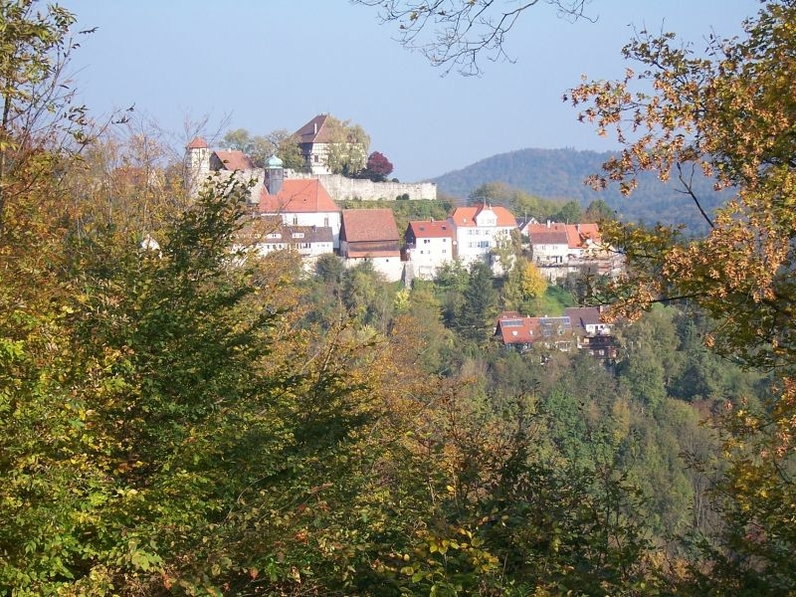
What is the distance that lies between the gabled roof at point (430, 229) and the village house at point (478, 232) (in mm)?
1110

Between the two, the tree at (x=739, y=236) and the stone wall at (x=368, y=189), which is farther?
the stone wall at (x=368, y=189)

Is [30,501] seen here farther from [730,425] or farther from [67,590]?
[730,425]

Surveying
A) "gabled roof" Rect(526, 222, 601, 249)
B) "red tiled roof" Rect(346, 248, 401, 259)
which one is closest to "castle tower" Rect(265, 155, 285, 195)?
"red tiled roof" Rect(346, 248, 401, 259)

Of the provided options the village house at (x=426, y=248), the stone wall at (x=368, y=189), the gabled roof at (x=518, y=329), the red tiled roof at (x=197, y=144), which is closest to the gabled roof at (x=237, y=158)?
the stone wall at (x=368, y=189)

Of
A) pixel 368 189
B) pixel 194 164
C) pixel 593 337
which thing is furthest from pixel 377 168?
pixel 194 164

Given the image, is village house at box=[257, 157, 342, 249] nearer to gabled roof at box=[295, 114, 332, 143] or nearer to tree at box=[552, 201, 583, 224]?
gabled roof at box=[295, 114, 332, 143]

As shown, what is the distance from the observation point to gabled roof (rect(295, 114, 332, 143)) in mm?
77188

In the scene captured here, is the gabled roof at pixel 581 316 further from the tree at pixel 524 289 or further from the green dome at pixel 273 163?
the green dome at pixel 273 163

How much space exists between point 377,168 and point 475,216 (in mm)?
8567

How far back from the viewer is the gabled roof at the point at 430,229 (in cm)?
7075

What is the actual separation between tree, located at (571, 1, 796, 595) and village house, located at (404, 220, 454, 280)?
64315mm

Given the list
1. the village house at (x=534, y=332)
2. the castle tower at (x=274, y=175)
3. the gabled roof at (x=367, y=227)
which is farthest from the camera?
the gabled roof at (x=367, y=227)

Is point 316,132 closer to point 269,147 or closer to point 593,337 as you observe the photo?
point 269,147

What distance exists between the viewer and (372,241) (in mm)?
67812
